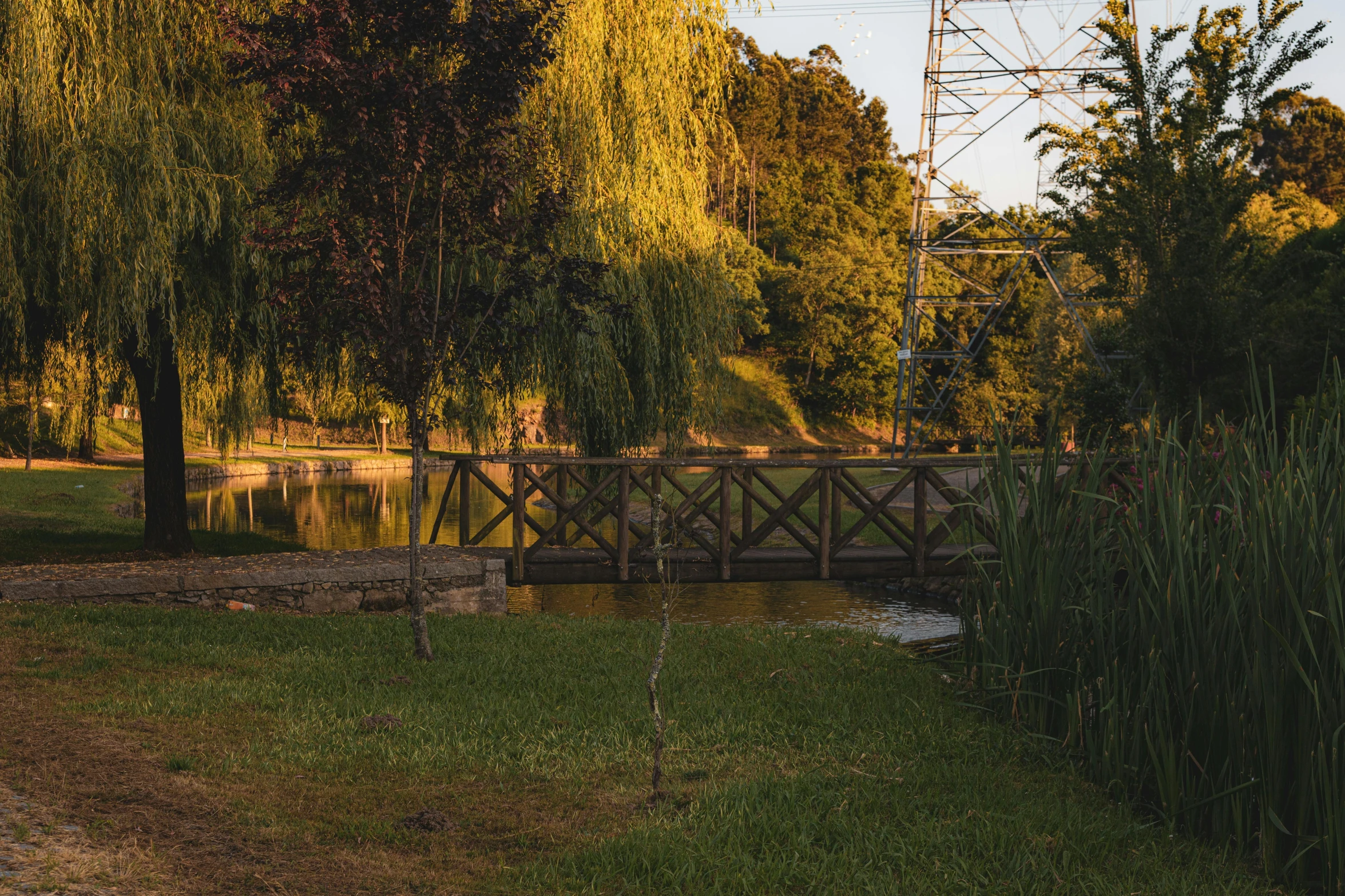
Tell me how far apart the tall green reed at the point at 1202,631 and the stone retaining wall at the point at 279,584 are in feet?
18.1

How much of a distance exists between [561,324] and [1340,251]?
17.3 meters

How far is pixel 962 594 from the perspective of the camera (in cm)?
717

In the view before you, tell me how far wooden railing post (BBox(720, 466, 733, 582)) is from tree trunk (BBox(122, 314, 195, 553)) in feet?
20.0

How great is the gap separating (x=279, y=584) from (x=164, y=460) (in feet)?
12.4

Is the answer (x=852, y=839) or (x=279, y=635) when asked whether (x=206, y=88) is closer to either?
(x=279, y=635)

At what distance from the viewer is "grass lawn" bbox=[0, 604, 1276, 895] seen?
13.3ft

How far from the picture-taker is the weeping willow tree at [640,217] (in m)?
12.7

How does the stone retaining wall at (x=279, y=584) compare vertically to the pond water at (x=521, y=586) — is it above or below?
above

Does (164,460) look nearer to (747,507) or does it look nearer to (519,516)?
(519,516)

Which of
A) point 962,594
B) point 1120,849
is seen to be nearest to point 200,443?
point 962,594

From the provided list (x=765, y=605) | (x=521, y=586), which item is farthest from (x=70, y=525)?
(x=765, y=605)

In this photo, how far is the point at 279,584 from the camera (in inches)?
378

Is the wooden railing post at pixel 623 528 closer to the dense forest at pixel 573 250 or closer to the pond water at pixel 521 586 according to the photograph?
the pond water at pixel 521 586

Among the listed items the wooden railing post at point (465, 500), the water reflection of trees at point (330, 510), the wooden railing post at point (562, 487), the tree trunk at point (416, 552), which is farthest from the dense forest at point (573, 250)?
the water reflection of trees at point (330, 510)
